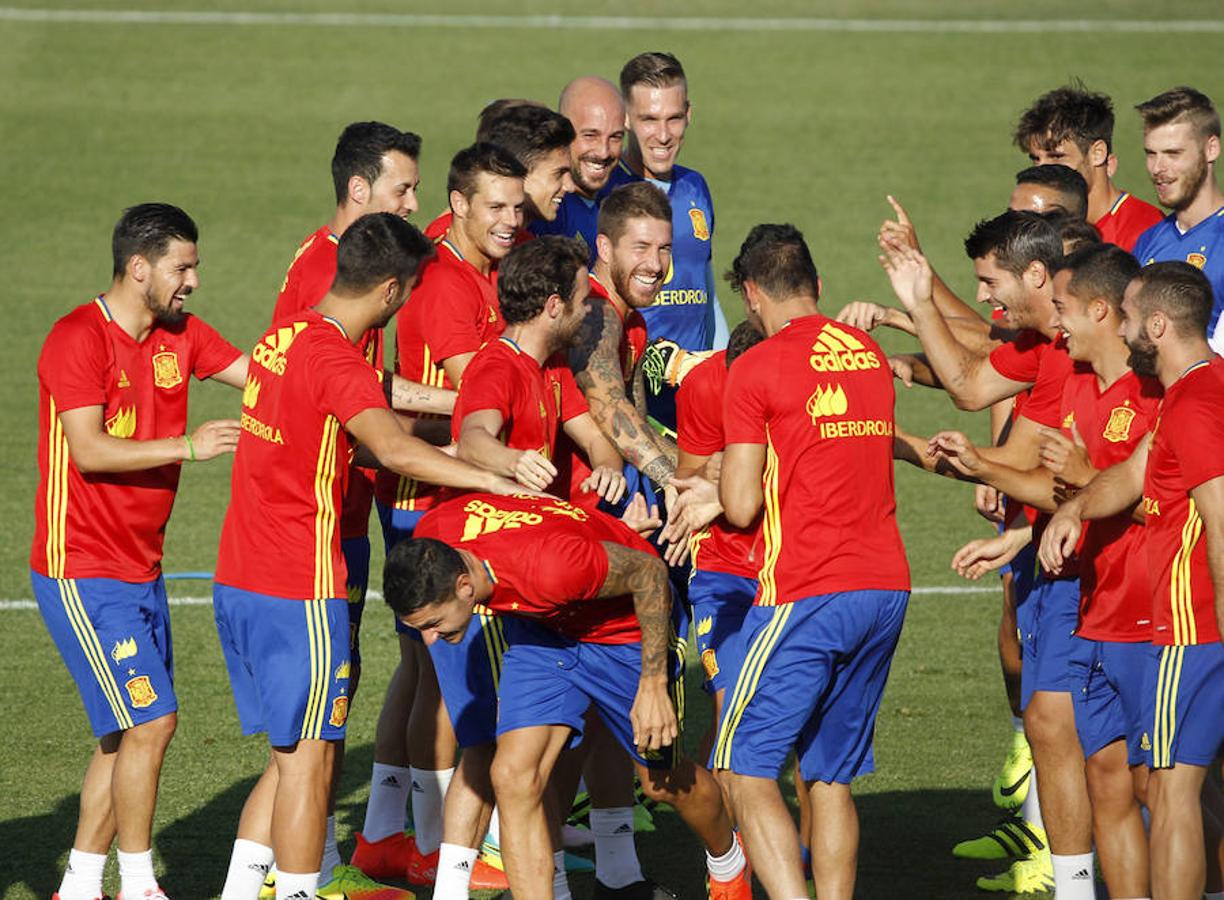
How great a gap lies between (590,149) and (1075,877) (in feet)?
14.7

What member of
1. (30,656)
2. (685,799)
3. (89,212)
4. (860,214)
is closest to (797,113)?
(860,214)

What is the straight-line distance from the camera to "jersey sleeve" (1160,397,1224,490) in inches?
245

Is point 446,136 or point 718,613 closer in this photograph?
point 718,613

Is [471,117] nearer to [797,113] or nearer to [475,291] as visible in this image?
[797,113]

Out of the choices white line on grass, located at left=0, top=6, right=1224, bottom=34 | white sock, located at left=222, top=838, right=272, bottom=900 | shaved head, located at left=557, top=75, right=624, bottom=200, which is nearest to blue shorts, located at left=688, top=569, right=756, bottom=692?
white sock, located at left=222, top=838, right=272, bottom=900

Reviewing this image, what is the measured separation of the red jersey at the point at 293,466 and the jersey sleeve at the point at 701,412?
1.59m

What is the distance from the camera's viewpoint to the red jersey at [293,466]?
6.98 metres

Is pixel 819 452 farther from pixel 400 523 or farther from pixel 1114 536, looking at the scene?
pixel 400 523

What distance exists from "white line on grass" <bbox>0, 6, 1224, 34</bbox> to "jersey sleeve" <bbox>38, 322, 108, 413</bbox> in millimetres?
22162

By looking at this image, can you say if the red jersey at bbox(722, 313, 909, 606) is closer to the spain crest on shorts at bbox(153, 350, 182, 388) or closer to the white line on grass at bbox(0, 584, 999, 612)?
the spain crest on shorts at bbox(153, 350, 182, 388)

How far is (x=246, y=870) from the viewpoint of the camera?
23.4 feet

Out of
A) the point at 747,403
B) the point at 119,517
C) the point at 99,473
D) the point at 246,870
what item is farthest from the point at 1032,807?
the point at 99,473

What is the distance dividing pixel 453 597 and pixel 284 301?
8.28 feet

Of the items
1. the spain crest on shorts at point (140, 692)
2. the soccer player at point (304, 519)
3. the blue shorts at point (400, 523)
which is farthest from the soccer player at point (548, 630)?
the spain crest on shorts at point (140, 692)
